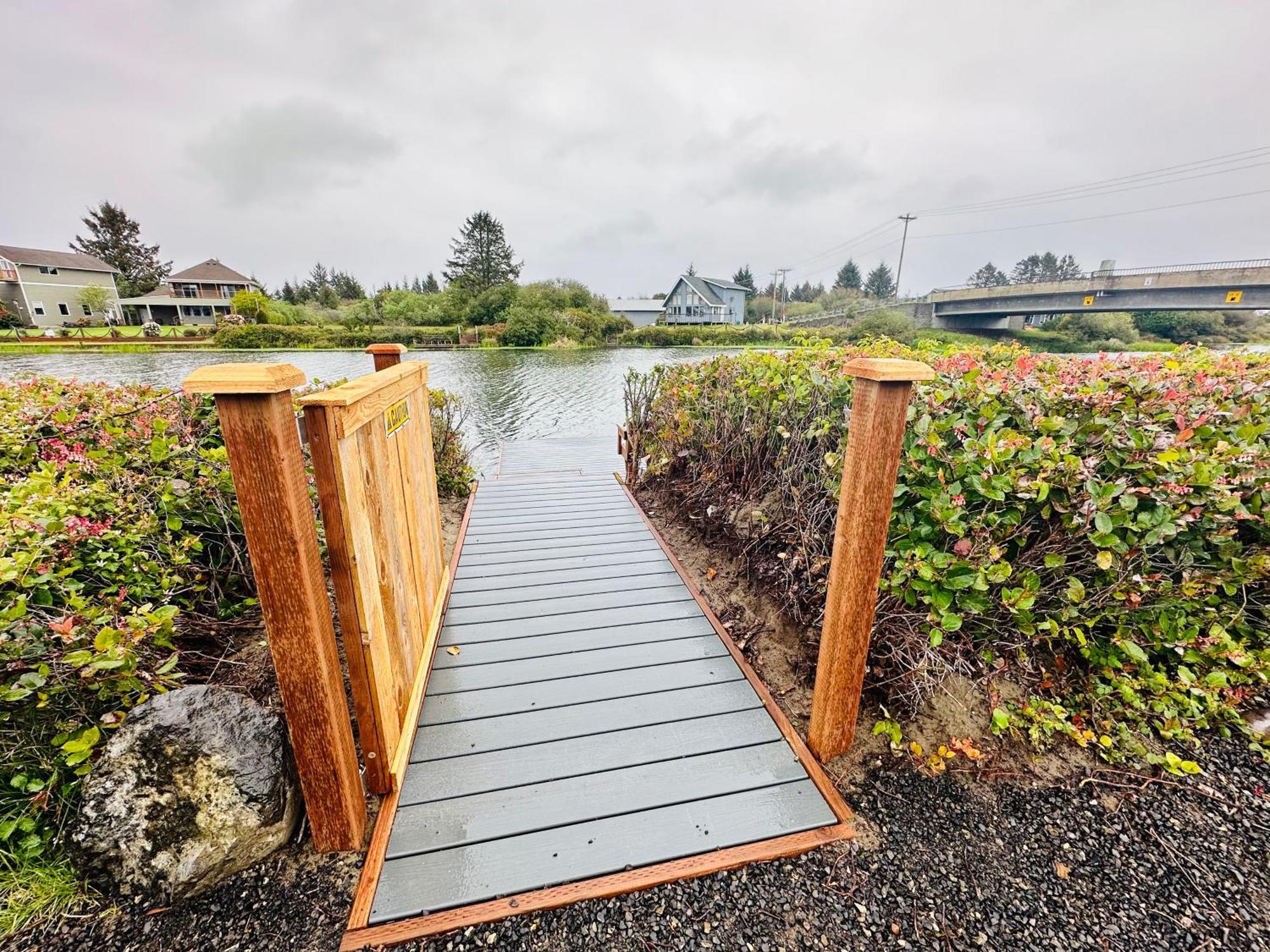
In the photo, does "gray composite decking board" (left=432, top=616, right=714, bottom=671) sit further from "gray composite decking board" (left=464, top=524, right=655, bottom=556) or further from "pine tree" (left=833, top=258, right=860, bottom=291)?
"pine tree" (left=833, top=258, right=860, bottom=291)

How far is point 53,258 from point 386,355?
5152 centimetres

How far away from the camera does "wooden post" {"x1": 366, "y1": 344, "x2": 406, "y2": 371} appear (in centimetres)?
270

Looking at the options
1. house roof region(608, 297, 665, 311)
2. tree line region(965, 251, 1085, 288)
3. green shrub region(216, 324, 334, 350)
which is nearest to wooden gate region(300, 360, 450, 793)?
green shrub region(216, 324, 334, 350)

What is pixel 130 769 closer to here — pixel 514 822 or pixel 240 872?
pixel 240 872

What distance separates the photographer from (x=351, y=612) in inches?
57.6

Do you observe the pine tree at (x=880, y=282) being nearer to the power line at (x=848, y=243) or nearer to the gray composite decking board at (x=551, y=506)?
the power line at (x=848, y=243)

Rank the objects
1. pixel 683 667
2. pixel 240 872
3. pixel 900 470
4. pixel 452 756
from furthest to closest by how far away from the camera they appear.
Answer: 1. pixel 683 667
2. pixel 900 470
3. pixel 452 756
4. pixel 240 872

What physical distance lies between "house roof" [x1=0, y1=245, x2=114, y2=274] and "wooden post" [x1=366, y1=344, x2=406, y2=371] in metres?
50.1

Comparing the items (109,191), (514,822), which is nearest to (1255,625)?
(514,822)

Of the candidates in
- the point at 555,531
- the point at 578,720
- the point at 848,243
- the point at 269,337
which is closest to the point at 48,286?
the point at 269,337

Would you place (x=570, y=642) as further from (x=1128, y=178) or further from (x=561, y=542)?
(x=1128, y=178)

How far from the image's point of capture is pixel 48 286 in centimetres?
3306

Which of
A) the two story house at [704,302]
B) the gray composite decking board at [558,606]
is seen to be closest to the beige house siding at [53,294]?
the two story house at [704,302]

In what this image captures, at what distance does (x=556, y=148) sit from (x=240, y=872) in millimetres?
49676
